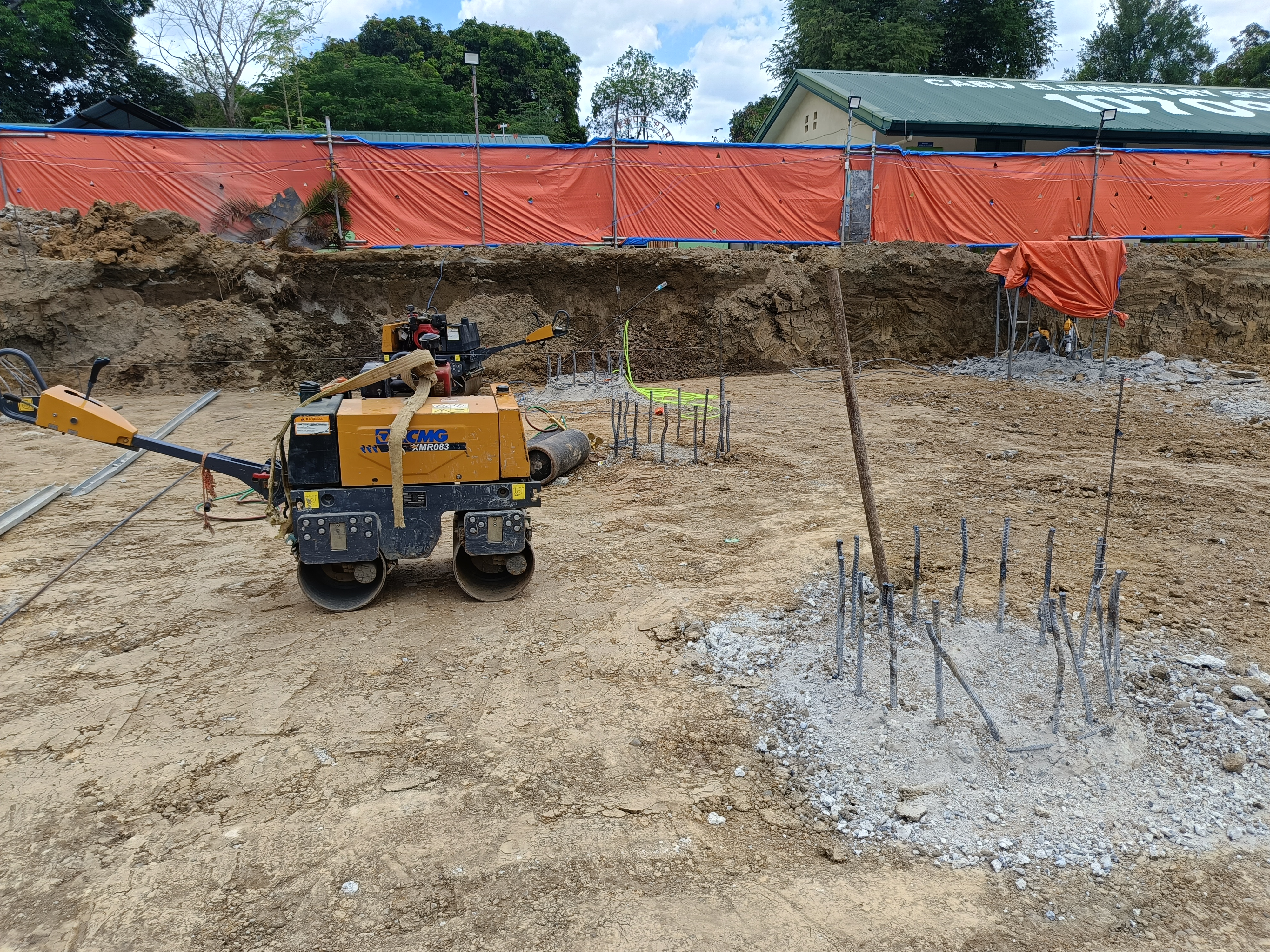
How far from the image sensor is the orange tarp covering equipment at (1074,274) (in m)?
12.5

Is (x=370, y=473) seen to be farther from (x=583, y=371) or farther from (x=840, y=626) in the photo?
(x=583, y=371)

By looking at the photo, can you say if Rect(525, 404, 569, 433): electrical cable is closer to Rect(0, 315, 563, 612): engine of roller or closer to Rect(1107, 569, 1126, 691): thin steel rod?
Rect(0, 315, 563, 612): engine of roller

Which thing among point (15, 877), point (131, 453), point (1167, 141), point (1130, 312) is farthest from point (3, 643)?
point (1167, 141)

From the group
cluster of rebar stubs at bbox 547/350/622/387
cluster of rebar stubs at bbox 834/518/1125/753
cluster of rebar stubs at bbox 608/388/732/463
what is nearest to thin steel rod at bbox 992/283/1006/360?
cluster of rebar stubs at bbox 608/388/732/463

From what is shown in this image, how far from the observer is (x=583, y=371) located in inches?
579

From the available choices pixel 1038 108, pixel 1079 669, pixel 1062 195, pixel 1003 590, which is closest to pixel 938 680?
pixel 1079 669

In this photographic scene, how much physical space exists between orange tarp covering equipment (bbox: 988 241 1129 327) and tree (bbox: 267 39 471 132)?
73.2 feet

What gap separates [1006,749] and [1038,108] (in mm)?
23381

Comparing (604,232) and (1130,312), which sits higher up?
(604,232)

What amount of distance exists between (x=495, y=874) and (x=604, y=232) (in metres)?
13.1

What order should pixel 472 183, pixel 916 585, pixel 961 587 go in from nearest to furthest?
pixel 916 585
pixel 961 587
pixel 472 183

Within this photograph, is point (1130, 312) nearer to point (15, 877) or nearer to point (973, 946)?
Result: point (973, 946)

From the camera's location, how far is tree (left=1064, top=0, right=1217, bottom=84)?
40.0 meters

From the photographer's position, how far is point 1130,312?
15.4 meters
